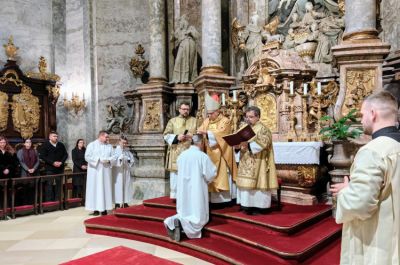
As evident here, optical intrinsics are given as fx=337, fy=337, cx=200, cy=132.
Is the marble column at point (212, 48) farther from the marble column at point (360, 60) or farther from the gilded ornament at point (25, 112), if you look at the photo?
the gilded ornament at point (25, 112)

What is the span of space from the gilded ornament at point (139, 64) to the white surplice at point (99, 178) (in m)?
3.66

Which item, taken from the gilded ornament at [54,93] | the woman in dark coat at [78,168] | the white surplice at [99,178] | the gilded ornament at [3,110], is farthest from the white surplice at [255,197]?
the gilded ornament at [54,93]

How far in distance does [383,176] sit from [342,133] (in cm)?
304

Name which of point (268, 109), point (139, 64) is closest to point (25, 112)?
point (139, 64)

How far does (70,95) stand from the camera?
1099 centimetres

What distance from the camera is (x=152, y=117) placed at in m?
8.66

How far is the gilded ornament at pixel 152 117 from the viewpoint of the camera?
8.56 meters

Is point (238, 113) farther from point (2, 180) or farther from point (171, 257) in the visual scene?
point (2, 180)

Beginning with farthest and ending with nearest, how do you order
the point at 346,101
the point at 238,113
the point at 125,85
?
the point at 125,85 → the point at 238,113 → the point at 346,101

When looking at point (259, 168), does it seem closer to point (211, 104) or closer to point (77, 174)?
point (211, 104)

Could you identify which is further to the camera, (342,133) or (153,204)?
(153,204)

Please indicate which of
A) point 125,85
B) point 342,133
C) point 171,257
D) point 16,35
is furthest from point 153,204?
point 16,35

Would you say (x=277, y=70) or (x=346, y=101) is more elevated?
(x=277, y=70)

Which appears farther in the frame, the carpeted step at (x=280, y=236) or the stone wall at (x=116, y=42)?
the stone wall at (x=116, y=42)
